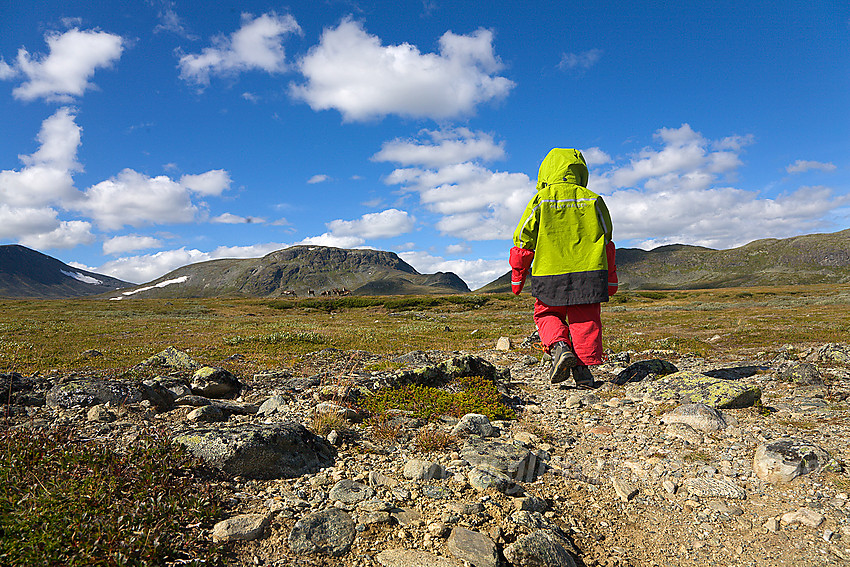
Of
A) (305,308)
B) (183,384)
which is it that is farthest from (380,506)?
(305,308)

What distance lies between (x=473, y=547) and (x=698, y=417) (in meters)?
4.36

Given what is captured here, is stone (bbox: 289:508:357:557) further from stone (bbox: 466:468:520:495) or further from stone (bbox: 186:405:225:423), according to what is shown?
stone (bbox: 186:405:225:423)

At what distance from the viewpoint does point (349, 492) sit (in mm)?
4086

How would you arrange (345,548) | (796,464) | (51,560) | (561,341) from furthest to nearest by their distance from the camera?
(561,341), (796,464), (345,548), (51,560)

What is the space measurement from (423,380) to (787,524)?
5.58 meters

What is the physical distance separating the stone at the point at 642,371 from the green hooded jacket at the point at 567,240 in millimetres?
2109

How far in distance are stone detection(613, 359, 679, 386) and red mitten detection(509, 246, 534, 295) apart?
299 centimetres

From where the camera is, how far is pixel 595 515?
411 cm

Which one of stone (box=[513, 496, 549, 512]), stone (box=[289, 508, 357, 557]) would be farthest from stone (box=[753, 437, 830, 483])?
stone (box=[289, 508, 357, 557])

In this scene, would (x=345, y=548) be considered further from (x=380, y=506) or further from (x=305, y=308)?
(x=305, y=308)

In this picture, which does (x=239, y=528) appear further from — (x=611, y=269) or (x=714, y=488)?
(x=611, y=269)

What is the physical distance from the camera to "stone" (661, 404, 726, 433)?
5.77m

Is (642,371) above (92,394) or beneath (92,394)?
beneath

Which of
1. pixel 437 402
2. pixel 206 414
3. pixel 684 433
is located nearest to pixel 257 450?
pixel 206 414
